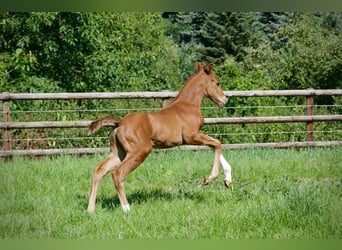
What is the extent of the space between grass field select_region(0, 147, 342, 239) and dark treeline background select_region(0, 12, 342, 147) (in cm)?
52

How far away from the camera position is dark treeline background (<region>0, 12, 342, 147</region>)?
8.95ft

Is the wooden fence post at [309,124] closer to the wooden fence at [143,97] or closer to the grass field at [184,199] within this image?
the wooden fence at [143,97]

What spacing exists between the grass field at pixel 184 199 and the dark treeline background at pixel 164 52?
1.70 feet

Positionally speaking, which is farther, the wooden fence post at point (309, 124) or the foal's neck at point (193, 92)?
the wooden fence post at point (309, 124)

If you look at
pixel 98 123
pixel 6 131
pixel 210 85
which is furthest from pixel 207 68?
pixel 6 131

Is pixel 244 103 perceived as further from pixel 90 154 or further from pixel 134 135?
pixel 134 135

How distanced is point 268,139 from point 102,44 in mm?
1306

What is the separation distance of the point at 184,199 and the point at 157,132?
0.37m

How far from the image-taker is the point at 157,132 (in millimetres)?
2576

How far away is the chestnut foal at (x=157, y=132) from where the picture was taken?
2.53m

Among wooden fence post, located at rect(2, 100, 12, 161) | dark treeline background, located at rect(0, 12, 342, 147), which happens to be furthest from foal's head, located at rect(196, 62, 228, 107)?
wooden fence post, located at rect(2, 100, 12, 161)

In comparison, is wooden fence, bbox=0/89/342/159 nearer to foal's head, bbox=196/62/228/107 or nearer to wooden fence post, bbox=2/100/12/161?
wooden fence post, bbox=2/100/12/161

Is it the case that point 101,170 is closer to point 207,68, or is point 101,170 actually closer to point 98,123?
point 98,123

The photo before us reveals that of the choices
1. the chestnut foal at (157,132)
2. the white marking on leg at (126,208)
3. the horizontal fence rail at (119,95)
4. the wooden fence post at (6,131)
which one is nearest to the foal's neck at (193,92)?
the chestnut foal at (157,132)
